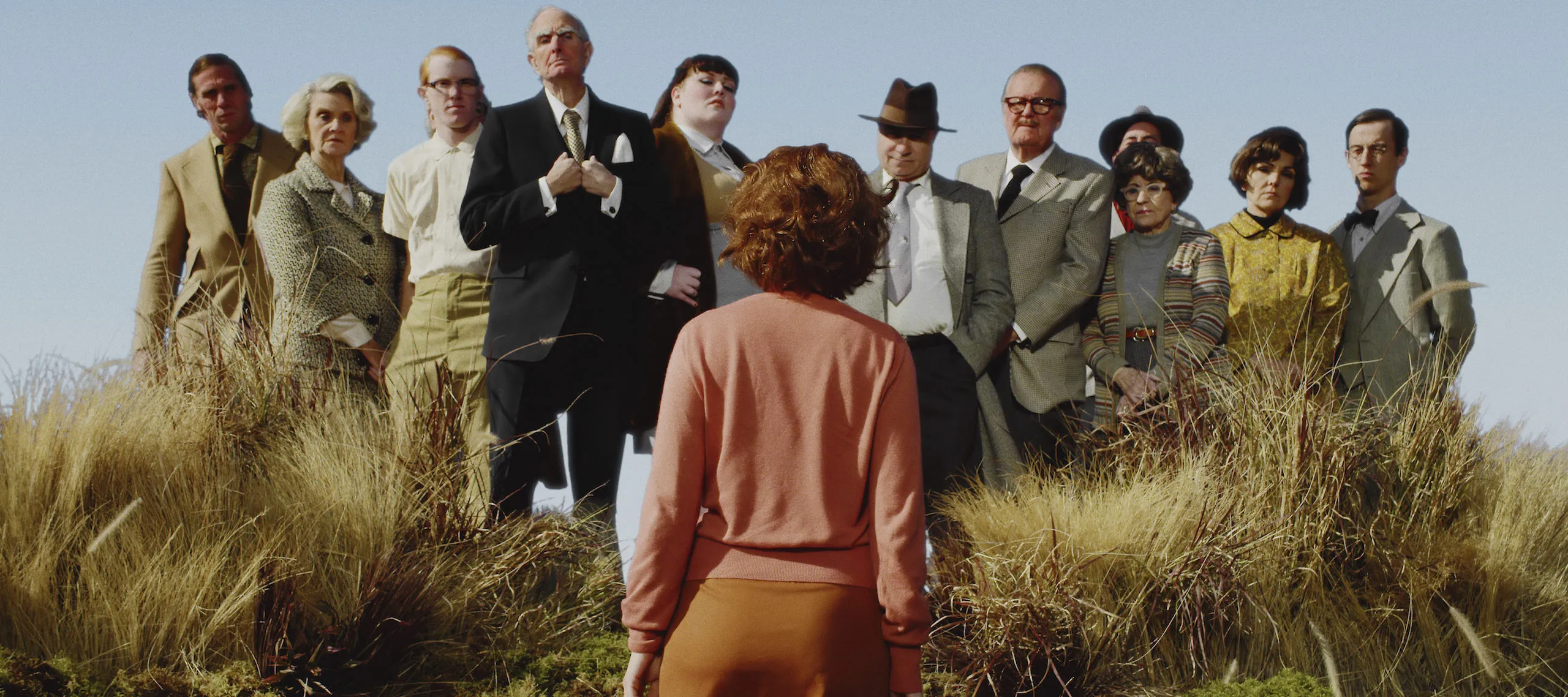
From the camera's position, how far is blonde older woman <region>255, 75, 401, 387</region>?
196 inches

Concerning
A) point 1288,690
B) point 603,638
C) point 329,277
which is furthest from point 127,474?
point 1288,690

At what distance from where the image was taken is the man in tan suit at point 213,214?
5.46 m

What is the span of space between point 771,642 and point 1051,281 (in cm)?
301

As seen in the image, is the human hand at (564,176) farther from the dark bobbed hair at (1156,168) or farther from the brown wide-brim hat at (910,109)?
the dark bobbed hair at (1156,168)

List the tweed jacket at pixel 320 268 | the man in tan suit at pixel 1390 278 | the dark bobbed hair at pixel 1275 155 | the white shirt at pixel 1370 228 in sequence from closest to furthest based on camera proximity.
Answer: the tweed jacket at pixel 320 268 < the dark bobbed hair at pixel 1275 155 < the man in tan suit at pixel 1390 278 < the white shirt at pixel 1370 228

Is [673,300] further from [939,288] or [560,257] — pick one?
[939,288]

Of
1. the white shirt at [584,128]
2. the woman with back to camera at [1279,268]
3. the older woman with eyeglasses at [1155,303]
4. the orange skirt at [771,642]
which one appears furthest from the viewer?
the woman with back to camera at [1279,268]

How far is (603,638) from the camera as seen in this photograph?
4.38 m

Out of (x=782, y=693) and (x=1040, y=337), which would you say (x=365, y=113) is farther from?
(x=782, y=693)

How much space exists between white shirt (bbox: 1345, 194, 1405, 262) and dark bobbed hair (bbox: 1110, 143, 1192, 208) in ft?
3.49

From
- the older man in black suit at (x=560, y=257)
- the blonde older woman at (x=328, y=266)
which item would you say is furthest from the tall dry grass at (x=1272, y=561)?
the blonde older woman at (x=328, y=266)

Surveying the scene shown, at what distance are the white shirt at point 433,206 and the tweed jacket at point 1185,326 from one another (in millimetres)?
2129

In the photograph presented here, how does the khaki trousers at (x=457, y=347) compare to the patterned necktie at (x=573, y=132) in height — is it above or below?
below

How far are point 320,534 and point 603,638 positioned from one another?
90 cm
